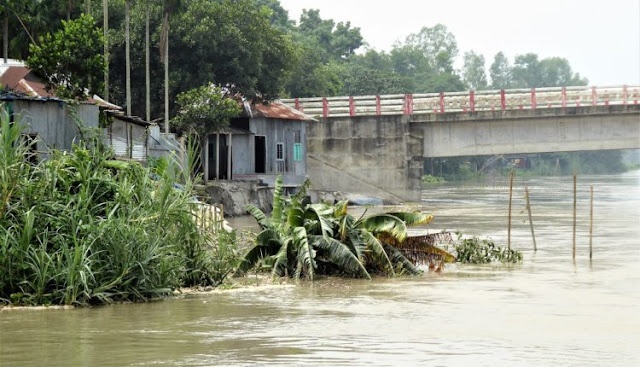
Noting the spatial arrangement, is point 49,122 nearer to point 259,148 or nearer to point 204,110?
point 204,110

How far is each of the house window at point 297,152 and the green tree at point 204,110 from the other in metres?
5.69

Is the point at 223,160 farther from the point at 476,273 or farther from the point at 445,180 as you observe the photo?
the point at 445,180

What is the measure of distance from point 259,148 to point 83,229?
2762 centimetres

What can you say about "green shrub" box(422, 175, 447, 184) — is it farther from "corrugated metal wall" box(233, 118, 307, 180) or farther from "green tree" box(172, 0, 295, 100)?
"green tree" box(172, 0, 295, 100)

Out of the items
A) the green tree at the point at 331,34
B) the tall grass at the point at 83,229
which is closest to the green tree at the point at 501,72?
the green tree at the point at 331,34

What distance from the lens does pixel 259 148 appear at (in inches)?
1658

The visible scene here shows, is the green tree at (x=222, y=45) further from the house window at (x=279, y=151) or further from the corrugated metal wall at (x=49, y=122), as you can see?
the corrugated metal wall at (x=49, y=122)

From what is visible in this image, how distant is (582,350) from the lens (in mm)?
12281

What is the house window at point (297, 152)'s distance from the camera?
4334 cm

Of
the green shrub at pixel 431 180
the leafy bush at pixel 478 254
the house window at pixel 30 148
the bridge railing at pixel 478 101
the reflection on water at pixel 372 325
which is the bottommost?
the reflection on water at pixel 372 325

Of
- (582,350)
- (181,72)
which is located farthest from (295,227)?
(181,72)

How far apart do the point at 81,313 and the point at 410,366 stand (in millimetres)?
5137

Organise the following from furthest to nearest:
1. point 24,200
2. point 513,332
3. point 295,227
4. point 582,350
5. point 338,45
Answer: point 338,45
point 295,227
point 24,200
point 513,332
point 582,350

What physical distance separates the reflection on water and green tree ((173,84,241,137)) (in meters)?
17.9
